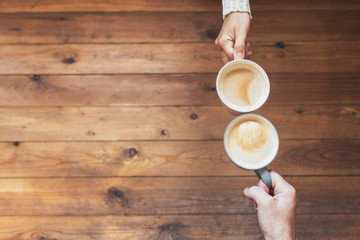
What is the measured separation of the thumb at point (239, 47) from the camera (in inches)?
37.9

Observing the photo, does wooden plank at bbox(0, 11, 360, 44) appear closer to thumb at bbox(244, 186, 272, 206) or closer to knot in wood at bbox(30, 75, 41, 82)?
knot in wood at bbox(30, 75, 41, 82)

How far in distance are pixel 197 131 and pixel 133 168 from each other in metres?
0.34

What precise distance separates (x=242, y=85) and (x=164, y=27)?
0.71m

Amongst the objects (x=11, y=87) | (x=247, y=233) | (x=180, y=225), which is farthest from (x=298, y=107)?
(x=11, y=87)

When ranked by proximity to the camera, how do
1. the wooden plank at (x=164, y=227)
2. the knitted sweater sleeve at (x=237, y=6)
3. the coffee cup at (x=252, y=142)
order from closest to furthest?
the coffee cup at (x=252, y=142), the knitted sweater sleeve at (x=237, y=6), the wooden plank at (x=164, y=227)

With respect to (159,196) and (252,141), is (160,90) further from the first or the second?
(252,141)

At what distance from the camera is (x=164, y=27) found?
57.9 inches

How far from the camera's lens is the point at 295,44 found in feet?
4.75

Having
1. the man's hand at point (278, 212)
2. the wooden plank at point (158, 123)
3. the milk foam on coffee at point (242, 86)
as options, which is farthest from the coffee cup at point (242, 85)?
the wooden plank at point (158, 123)

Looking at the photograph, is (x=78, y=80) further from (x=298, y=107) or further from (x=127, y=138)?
(x=298, y=107)

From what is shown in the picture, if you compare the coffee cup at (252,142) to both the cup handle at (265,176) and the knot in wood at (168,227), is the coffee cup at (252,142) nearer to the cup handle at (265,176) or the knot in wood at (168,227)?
the cup handle at (265,176)

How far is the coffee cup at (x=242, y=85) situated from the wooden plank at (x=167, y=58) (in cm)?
51

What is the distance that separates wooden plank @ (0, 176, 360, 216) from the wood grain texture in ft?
2.72

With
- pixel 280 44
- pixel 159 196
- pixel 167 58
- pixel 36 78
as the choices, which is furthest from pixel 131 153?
pixel 280 44
